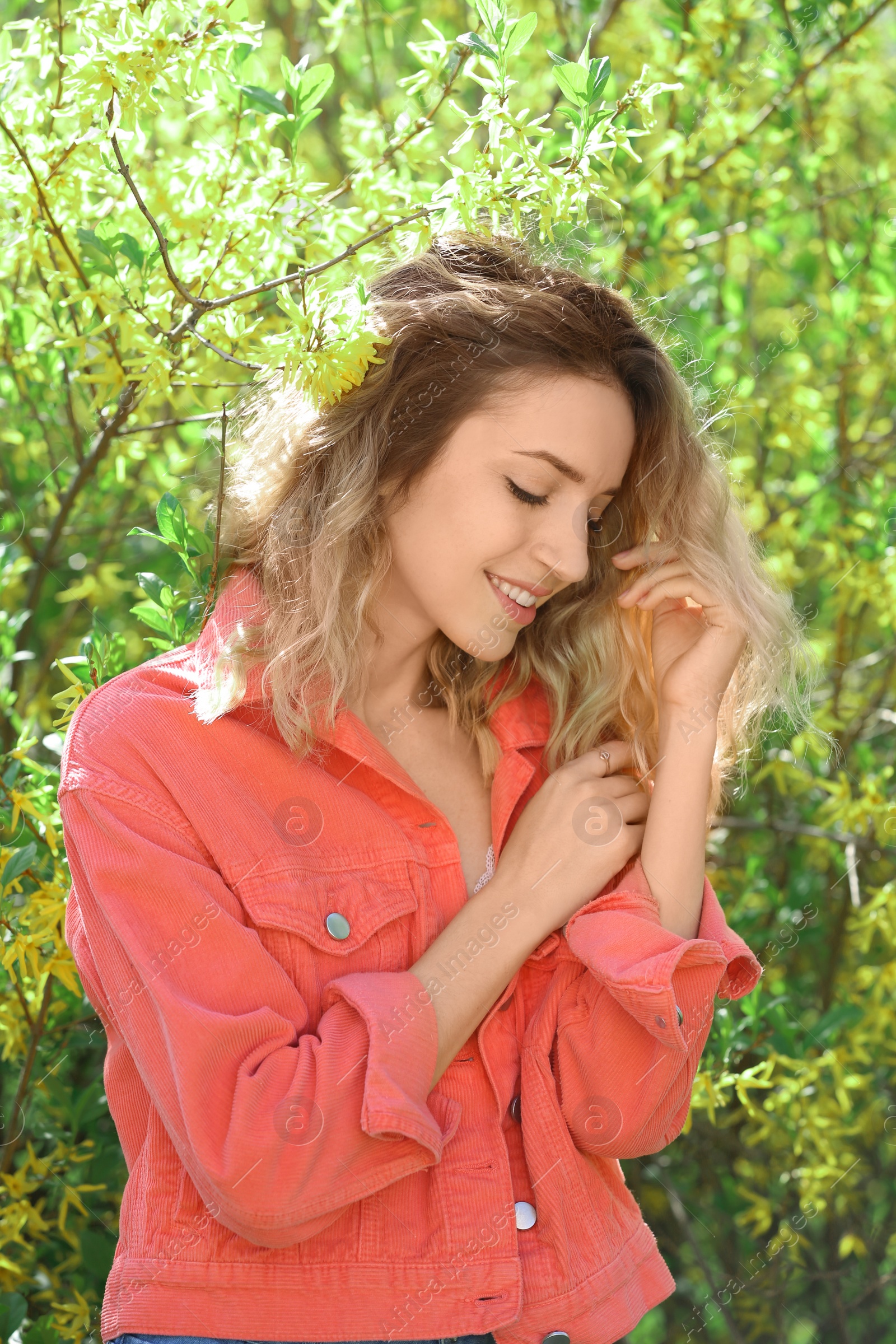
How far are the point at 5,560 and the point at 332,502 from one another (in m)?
0.57

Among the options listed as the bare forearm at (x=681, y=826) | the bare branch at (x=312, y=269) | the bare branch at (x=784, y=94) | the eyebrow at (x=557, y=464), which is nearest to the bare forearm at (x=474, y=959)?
the bare forearm at (x=681, y=826)

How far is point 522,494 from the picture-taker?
4.37ft

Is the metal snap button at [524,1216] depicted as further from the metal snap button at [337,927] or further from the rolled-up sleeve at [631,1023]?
the metal snap button at [337,927]

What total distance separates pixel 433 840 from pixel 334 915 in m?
0.18

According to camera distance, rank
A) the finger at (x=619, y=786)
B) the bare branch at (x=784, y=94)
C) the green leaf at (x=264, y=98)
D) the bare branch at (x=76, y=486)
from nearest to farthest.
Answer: the green leaf at (x=264, y=98) → the finger at (x=619, y=786) → the bare branch at (x=76, y=486) → the bare branch at (x=784, y=94)

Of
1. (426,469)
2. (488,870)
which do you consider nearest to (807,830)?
(488,870)

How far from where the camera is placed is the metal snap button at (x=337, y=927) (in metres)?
1.21

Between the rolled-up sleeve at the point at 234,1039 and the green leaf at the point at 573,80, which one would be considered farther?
the green leaf at the point at 573,80

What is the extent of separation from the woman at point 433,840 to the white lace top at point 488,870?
1cm

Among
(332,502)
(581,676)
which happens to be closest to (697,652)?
(581,676)

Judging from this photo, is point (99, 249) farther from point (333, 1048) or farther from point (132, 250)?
point (333, 1048)

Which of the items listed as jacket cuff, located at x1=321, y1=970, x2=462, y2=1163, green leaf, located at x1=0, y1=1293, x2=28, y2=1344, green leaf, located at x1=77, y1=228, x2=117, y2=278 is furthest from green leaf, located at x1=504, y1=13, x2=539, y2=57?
green leaf, located at x1=0, y1=1293, x2=28, y2=1344

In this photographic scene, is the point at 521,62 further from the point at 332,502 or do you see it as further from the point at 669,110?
the point at 332,502

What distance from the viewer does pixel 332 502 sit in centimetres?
138
